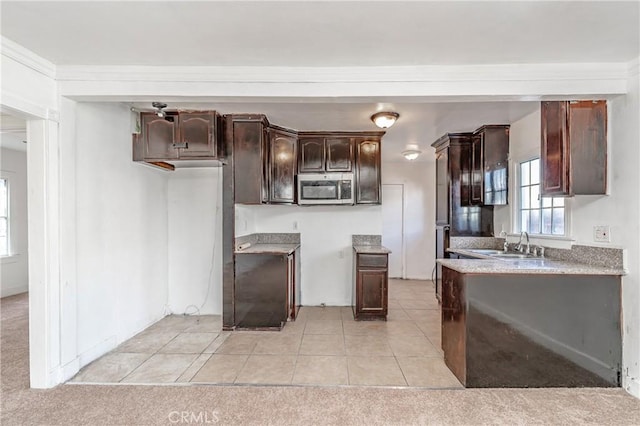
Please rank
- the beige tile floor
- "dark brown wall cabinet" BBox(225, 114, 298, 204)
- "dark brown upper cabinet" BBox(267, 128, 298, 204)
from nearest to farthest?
1. the beige tile floor
2. "dark brown wall cabinet" BBox(225, 114, 298, 204)
3. "dark brown upper cabinet" BBox(267, 128, 298, 204)

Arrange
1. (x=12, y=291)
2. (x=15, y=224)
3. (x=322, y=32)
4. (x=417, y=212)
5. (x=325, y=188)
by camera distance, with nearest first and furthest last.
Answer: (x=322, y=32) → (x=325, y=188) → (x=12, y=291) → (x=15, y=224) → (x=417, y=212)

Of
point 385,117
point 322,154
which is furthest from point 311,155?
point 385,117

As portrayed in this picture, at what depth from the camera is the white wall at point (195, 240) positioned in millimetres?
4090

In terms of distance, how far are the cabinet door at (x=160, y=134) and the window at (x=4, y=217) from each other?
151 inches

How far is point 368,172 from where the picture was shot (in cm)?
420

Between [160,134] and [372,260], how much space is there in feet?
9.04

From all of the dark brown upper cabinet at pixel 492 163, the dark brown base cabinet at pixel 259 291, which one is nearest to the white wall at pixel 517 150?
the dark brown upper cabinet at pixel 492 163

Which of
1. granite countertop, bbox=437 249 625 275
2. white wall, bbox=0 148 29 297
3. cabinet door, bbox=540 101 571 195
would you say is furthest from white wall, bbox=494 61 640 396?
white wall, bbox=0 148 29 297

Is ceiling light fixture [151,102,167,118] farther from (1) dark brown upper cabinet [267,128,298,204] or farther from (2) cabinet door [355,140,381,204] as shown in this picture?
(2) cabinet door [355,140,381,204]

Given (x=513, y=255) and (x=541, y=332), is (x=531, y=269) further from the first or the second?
(x=513, y=255)

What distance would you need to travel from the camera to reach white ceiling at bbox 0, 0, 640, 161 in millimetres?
1631

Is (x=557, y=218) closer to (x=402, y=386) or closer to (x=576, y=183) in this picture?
(x=576, y=183)

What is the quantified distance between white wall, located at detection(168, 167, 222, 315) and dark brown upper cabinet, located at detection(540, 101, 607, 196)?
11.5ft

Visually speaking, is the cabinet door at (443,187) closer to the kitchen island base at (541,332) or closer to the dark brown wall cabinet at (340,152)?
the dark brown wall cabinet at (340,152)
